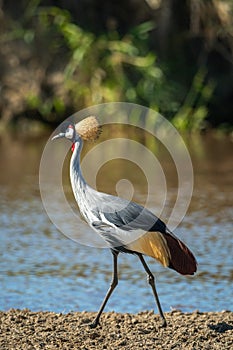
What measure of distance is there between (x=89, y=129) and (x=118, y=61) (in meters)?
10.1

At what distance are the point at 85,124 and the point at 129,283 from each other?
1.65 metres

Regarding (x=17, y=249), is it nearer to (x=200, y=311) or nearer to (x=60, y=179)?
(x=200, y=311)

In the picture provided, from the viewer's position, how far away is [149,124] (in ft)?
50.2

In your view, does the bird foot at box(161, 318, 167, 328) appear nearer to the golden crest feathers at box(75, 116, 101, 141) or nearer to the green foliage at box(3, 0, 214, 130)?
the golden crest feathers at box(75, 116, 101, 141)

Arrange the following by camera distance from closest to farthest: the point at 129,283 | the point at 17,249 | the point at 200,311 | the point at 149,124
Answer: the point at 200,311
the point at 129,283
the point at 17,249
the point at 149,124

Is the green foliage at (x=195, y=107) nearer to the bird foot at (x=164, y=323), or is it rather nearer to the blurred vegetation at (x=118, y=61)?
the blurred vegetation at (x=118, y=61)

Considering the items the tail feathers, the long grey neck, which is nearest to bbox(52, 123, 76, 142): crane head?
the long grey neck

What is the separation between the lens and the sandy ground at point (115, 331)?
527cm

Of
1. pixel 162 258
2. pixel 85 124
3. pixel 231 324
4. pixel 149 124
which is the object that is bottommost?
pixel 149 124

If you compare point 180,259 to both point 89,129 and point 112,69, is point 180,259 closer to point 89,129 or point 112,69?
point 89,129

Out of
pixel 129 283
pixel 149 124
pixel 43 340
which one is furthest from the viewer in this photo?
pixel 149 124

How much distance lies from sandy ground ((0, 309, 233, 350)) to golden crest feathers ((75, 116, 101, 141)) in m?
1.11

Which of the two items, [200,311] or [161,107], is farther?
[161,107]

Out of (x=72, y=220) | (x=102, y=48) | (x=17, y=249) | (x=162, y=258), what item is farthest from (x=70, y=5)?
(x=162, y=258)
